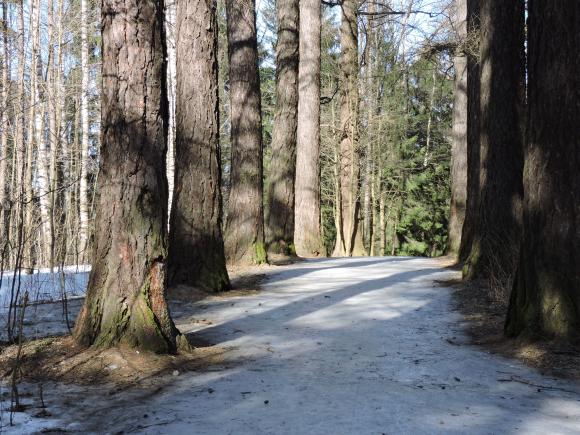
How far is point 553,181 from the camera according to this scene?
503cm

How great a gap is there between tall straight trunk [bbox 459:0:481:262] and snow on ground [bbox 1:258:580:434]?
4212 millimetres

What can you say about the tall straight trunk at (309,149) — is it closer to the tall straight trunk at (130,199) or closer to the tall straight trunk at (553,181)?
the tall straight trunk at (553,181)

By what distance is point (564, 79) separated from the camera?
5023 mm

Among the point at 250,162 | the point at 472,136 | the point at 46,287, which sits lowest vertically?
the point at 46,287

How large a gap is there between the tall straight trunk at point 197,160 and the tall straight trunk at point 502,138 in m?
3.80

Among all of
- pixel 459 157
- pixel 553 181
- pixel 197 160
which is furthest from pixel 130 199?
pixel 459 157

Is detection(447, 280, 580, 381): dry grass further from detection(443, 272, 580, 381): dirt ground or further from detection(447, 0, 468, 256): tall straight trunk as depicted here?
detection(447, 0, 468, 256): tall straight trunk

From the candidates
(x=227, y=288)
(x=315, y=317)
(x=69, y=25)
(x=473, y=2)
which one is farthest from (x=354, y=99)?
(x=315, y=317)

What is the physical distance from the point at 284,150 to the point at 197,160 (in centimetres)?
503

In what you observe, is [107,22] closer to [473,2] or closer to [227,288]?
[227,288]

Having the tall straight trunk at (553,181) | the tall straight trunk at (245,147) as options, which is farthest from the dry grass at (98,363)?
the tall straight trunk at (245,147)

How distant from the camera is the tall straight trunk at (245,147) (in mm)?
10367

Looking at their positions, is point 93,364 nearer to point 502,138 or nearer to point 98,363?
point 98,363

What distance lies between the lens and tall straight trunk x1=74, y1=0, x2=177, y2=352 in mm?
4578
